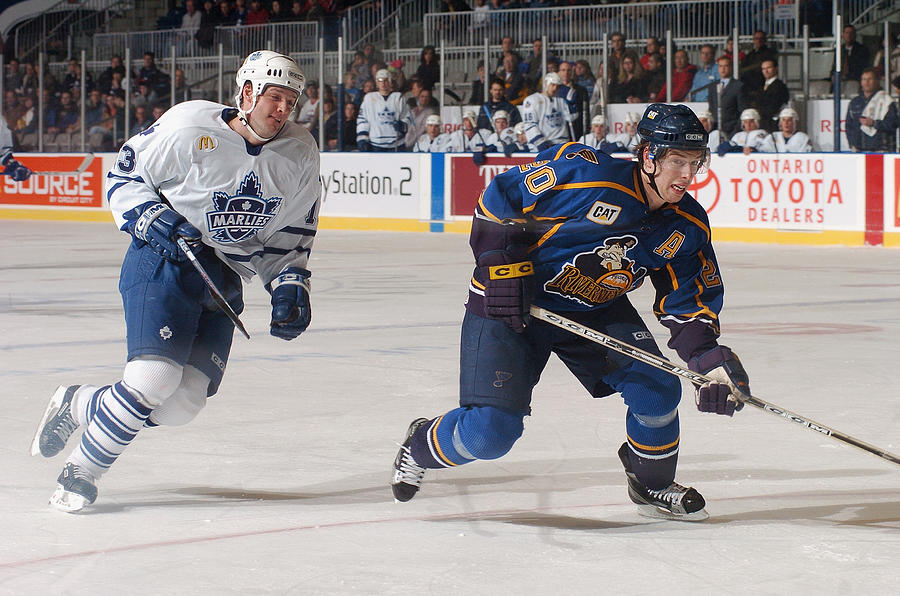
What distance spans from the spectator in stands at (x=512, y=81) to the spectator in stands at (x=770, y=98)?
2876mm

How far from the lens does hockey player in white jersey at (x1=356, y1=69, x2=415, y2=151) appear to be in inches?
633

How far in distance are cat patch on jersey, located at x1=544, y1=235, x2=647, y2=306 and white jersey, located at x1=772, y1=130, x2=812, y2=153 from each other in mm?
10287

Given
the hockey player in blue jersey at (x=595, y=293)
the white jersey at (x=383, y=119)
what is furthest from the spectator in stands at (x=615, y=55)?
the hockey player in blue jersey at (x=595, y=293)

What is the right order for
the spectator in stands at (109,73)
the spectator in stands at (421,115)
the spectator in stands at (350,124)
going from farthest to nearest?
the spectator in stands at (109,73) → the spectator in stands at (350,124) → the spectator in stands at (421,115)

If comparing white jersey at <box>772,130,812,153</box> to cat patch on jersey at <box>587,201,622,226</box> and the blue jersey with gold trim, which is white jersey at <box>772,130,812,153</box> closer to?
the blue jersey with gold trim

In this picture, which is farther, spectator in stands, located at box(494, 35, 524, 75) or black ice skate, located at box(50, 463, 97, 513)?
spectator in stands, located at box(494, 35, 524, 75)

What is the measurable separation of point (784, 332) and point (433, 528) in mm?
4273

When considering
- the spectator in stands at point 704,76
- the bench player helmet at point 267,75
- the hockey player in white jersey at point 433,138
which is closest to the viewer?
the bench player helmet at point 267,75

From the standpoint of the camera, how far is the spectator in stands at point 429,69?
16.3m

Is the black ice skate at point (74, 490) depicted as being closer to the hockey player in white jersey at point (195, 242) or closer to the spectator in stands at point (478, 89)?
the hockey player in white jersey at point (195, 242)

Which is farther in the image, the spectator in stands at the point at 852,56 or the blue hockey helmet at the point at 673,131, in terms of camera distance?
the spectator in stands at the point at 852,56

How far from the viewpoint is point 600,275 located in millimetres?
3615

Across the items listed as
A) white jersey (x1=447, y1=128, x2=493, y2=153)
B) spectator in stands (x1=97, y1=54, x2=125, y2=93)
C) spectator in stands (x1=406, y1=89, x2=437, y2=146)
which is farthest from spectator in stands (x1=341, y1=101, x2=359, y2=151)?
spectator in stands (x1=97, y1=54, x2=125, y2=93)

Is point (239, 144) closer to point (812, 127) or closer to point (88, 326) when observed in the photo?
point (88, 326)
